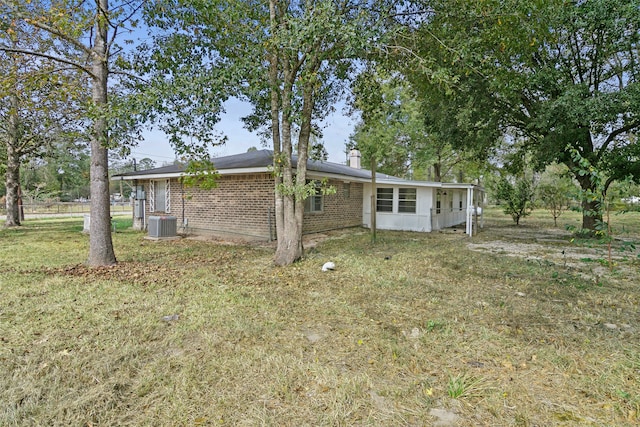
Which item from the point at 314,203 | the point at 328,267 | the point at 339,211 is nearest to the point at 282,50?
the point at 328,267

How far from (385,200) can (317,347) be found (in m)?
12.4

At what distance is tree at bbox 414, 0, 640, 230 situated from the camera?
6.15 m

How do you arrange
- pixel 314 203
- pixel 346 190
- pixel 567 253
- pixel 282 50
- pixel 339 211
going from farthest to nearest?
pixel 346 190
pixel 339 211
pixel 314 203
pixel 567 253
pixel 282 50

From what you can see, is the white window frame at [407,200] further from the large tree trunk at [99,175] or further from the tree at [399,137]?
the large tree trunk at [99,175]

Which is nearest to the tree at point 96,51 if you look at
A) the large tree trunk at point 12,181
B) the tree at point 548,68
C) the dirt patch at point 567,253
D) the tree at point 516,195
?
the tree at point 548,68

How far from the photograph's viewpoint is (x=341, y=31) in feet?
16.9

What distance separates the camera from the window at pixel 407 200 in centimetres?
1449

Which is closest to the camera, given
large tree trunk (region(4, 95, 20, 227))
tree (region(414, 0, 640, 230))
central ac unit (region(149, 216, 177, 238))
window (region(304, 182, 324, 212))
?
tree (region(414, 0, 640, 230))

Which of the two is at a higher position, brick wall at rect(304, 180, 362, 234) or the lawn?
brick wall at rect(304, 180, 362, 234)

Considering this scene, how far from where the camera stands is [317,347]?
10.8 feet

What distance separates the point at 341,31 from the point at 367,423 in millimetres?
5182

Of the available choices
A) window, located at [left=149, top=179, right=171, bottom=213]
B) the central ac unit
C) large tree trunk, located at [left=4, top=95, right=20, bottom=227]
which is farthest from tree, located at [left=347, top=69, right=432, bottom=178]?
large tree trunk, located at [left=4, top=95, right=20, bottom=227]

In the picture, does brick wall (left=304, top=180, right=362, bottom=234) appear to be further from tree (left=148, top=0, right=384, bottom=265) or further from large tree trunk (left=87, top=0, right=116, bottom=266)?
large tree trunk (left=87, top=0, right=116, bottom=266)

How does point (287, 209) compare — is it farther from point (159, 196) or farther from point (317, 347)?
point (159, 196)
